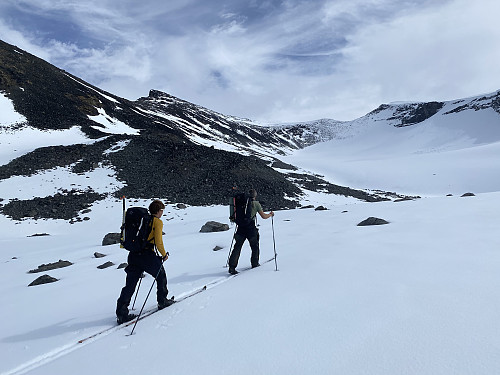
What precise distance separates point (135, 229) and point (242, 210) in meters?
3.07

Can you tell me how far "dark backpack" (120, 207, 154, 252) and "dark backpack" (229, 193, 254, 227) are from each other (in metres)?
2.73

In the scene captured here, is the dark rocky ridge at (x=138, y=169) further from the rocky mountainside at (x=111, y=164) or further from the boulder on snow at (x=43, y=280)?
the boulder on snow at (x=43, y=280)

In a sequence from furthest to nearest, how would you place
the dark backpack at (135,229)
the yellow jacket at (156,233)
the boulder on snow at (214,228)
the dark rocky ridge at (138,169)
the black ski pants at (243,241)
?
1. the dark rocky ridge at (138,169)
2. the boulder on snow at (214,228)
3. the black ski pants at (243,241)
4. the yellow jacket at (156,233)
5. the dark backpack at (135,229)

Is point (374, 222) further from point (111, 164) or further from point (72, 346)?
point (111, 164)

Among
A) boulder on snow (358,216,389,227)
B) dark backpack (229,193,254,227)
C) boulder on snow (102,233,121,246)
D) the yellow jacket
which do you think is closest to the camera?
the yellow jacket

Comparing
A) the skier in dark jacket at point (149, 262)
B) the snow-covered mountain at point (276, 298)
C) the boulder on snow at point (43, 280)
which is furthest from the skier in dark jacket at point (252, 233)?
the boulder on snow at point (43, 280)

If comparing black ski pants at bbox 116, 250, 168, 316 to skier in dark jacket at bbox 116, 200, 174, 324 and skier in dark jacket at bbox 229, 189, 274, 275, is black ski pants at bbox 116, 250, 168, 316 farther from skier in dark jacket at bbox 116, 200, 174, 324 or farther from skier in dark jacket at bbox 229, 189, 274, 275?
skier in dark jacket at bbox 229, 189, 274, 275

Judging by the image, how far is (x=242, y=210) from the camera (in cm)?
791

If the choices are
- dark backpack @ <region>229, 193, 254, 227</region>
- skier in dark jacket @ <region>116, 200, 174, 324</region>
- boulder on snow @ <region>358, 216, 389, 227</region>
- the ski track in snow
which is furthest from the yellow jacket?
boulder on snow @ <region>358, 216, 389, 227</region>

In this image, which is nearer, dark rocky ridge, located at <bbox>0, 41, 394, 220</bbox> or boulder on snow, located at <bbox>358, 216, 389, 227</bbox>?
boulder on snow, located at <bbox>358, 216, 389, 227</bbox>

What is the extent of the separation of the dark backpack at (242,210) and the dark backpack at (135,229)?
8.95 feet

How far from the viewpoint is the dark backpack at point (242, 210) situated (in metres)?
7.87

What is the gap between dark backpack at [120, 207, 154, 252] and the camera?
5.46 metres

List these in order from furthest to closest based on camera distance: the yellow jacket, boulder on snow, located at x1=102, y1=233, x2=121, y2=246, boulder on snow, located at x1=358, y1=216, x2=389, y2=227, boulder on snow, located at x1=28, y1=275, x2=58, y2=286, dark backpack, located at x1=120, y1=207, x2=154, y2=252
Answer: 1. boulder on snow, located at x1=102, y1=233, x2=121, y2=246
2. boulder on snow, located at x1=358, y1=216, x2=389, y2=227
3. boulder on snow, located at x1=28, y1=275, x2=58, y2=286
4. the yellow jacket
5. dark backpack, located at x1=120, y1=207, x2=154, y2=252
